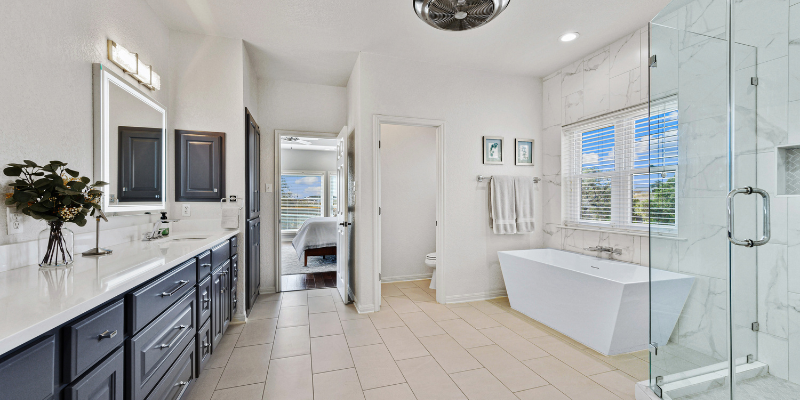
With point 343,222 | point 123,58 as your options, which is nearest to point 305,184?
point 343,222

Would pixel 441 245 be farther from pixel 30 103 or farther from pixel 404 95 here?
pixel 30 103

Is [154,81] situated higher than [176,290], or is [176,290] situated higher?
[154,81]

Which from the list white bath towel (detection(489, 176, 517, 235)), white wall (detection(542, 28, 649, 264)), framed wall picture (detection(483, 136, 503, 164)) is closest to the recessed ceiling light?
white wall (detection(542, 28, 649, 264))

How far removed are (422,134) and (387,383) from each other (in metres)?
3.42

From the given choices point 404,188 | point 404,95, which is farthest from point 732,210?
point 404,188

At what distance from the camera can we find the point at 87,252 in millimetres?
1715

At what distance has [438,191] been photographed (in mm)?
3631

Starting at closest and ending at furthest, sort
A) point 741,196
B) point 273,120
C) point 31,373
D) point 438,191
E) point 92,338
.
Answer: point 31,373
point 92,338
point 741,196
point 438,191
point 273,120

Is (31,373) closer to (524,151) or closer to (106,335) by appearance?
(106,335)

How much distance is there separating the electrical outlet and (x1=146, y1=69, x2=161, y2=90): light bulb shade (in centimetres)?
137

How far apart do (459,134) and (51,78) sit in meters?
3.15

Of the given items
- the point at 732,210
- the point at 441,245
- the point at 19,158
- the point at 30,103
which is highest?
the point at 30,103

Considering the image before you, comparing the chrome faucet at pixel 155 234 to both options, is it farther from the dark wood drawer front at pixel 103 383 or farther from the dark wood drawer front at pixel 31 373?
the dark wood drawer front at pixel 31 373

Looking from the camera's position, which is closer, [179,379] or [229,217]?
[179,379]
